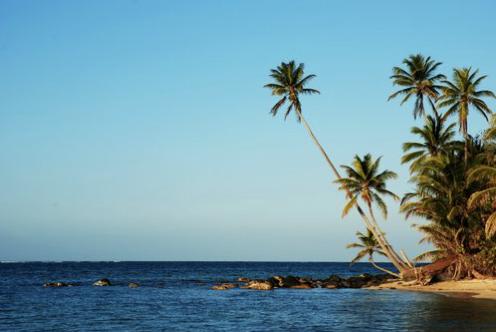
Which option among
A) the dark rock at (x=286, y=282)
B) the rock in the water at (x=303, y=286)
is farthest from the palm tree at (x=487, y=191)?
the dark rock at (x=286, y=282)

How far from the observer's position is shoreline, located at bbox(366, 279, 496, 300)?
4397cm

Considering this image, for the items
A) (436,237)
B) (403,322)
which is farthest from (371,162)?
(403,322)

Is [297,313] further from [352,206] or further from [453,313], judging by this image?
[352,206]

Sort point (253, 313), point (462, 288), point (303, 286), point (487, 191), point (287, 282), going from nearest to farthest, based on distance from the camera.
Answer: point (253, 313) < point (487, 191) < point (462, 288) < point (303, 286) < point (287, 282)

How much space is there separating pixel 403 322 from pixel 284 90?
35.8 meters

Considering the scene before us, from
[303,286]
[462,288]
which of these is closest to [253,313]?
[462,288]

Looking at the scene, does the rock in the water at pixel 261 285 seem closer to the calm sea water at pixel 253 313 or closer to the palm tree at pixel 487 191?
the calm sea water at pixel 253 313

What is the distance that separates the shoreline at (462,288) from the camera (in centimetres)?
4397

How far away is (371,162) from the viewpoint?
55719mm

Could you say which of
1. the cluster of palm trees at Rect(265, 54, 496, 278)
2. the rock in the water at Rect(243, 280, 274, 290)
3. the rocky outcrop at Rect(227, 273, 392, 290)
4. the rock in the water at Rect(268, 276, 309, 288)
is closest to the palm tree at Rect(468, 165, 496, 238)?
the cluster of palm trees at Rect(265, 54, 496, 278)

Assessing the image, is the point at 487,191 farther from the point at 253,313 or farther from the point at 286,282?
the point at 286,282

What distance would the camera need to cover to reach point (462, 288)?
4828 centimetres

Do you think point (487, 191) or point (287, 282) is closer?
point (487, 191)

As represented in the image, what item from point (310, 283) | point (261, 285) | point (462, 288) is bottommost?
point (462, 288)
